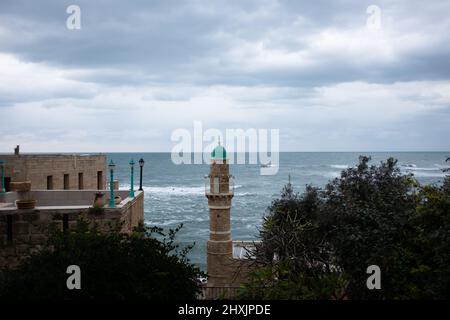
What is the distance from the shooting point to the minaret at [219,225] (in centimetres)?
2583

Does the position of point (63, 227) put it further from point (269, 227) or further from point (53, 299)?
point (269, 227)

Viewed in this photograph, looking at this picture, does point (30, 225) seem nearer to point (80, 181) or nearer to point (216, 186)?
point (216, 186)

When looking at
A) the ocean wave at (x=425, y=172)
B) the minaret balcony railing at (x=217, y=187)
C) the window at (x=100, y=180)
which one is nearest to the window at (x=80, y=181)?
the window at (x=100, y=180)

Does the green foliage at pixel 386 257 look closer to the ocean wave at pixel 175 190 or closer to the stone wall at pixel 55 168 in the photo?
the stone wall at pixel 55 168

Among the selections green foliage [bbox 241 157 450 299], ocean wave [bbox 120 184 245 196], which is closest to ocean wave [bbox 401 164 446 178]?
ocean wave [bbox 120 184 245 196]

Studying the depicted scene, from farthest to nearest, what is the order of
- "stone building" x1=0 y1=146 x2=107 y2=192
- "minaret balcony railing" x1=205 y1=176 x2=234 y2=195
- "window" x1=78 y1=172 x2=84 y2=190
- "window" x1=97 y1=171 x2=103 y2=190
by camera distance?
"window" x1=97 y1=171 x2=103 y2=190
"window" x1=78 y1=172 x2=84 y2=190
"minaret balcony railing" x1=205 y1=176 x2=234 y2=195
"stone building" x1=0 y1=146 x2=107 y2=192

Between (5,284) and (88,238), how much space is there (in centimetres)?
205

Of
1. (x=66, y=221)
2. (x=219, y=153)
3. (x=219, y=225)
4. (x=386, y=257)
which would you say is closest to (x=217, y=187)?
(x=219, y=153)

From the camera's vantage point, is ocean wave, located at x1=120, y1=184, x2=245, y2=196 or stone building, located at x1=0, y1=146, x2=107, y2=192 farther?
ocean wave, located at x1=120, y1=184, x2=245, y2=196

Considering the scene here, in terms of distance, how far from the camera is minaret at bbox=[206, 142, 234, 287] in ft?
84.7

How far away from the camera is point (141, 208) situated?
61.5 feet

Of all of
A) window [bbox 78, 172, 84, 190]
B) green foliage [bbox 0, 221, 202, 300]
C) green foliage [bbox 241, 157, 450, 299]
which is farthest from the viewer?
window [bbox 78, 172, 84, 190]

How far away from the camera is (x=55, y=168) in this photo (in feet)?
84.0

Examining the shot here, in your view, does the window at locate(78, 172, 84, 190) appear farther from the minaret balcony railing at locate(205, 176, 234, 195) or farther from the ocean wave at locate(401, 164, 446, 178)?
the ocean wave at locate(401, 164, 446, 178)
